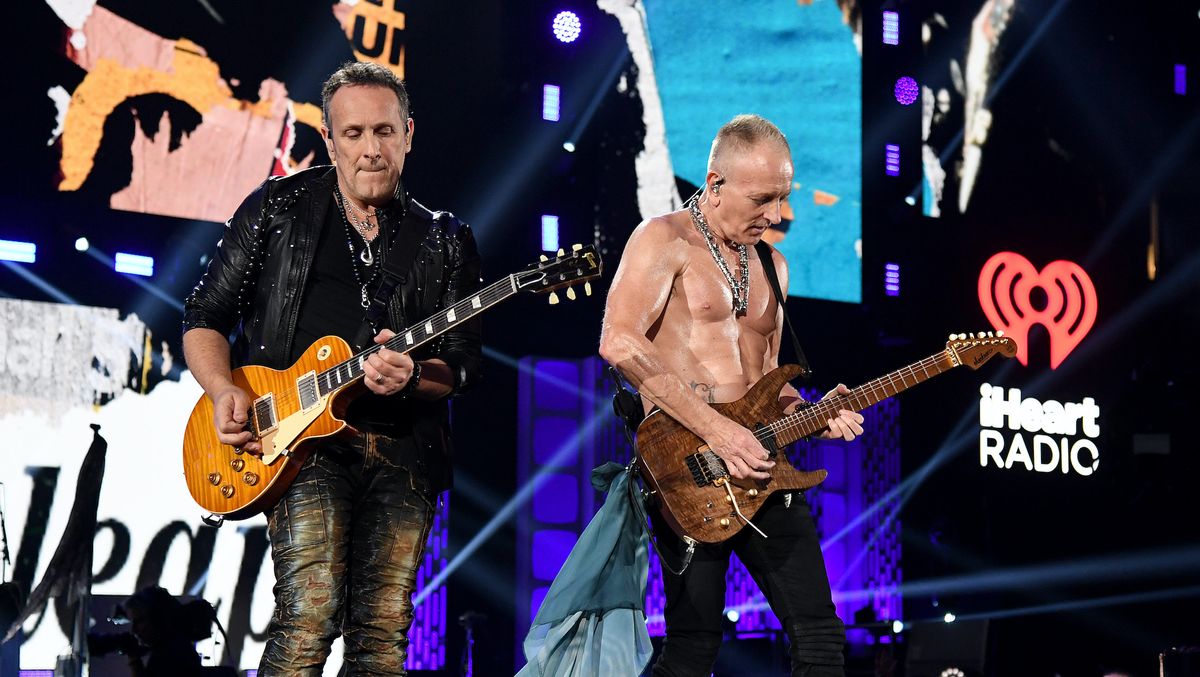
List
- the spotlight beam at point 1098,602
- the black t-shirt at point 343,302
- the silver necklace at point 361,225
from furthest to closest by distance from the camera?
the spotlight beam at point 1098,602, the silver necklace at point 361,225, the black t-shirt at point 343,302

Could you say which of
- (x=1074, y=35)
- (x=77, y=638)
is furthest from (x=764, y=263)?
(x=1074, y=35)

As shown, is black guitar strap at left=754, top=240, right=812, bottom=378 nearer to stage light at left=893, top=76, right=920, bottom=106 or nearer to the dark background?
the dark background

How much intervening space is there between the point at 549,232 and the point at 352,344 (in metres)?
7.16

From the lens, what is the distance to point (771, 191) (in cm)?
424

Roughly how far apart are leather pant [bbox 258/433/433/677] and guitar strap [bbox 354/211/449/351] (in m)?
0.30

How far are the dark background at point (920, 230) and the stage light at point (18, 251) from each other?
61 millimetres

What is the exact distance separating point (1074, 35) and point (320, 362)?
12.8 metres

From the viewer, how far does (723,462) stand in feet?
13.3

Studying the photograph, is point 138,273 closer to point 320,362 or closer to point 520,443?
point 520,443

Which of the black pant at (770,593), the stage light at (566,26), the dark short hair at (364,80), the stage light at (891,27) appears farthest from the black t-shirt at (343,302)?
the stage light at (891,27)

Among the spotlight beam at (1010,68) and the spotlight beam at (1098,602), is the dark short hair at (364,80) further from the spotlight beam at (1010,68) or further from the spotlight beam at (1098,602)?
the spotlight beam at (1010,68)

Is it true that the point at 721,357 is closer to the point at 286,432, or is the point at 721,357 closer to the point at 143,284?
the point at 286,432

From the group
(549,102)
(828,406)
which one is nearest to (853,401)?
(828,406)

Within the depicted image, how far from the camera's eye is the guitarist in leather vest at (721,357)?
399cm
